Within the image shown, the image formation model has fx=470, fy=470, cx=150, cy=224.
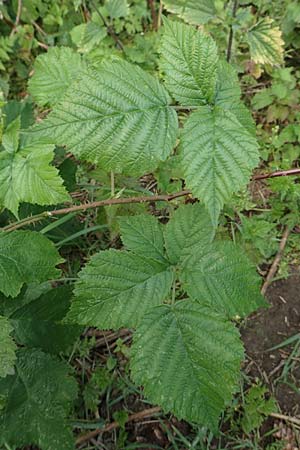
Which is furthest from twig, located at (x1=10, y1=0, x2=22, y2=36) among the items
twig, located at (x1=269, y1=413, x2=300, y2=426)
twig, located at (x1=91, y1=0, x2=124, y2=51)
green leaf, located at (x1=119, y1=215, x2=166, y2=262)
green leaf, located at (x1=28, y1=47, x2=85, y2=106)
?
twig, located at (x1=269, y1=413, x2=300, y2=426)

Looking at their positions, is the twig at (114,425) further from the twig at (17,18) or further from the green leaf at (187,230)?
the twig at (17,18)

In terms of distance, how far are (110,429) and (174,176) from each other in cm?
104

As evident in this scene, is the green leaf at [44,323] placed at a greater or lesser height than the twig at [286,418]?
greater

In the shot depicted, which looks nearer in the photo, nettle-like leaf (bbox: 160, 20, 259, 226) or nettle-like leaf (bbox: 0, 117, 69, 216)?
nettle-like leaf (bbox: 160, 20, 259, 226)

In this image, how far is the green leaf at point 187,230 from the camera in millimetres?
1335

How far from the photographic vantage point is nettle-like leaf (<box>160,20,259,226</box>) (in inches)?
40.9

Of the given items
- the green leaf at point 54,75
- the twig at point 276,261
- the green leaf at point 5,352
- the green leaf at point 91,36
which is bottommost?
the twig at point 276,261

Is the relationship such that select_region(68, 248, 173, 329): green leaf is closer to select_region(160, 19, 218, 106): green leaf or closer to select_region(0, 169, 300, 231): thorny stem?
select_region(0, 169, 300, 231): thorny stem

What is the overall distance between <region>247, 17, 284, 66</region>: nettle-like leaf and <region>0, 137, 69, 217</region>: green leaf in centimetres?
99

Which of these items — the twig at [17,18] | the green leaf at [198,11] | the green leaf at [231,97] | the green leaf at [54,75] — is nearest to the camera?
the green leaf at [231,97]

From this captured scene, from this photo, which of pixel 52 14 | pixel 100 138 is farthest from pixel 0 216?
pixel 52 14

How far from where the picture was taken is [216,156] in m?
1.06

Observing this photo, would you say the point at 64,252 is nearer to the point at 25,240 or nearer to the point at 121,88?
the point at 25,240

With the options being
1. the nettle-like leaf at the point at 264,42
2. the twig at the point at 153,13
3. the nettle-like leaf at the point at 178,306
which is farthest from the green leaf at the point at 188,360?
the twig at the point at 153,13
